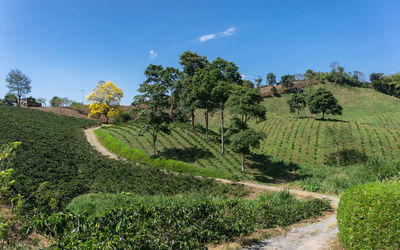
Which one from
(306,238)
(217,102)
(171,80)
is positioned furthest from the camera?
(171,80)

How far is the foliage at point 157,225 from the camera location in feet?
18.5

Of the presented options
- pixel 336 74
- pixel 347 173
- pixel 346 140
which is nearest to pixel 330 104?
pixel 346 140

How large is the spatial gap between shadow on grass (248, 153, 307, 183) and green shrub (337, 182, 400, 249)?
20.8 m

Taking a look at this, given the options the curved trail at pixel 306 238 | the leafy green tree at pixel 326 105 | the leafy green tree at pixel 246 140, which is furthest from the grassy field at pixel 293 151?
the curved trail at pixel 306 238

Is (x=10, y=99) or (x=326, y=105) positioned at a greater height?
(x=10, y=99)

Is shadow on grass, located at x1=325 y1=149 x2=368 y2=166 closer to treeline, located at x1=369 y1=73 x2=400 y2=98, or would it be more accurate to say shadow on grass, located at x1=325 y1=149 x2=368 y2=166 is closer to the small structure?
the small structure

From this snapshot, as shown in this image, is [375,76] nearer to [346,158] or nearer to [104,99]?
[346,158]

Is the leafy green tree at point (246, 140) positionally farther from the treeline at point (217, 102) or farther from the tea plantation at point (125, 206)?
the tea plantation at point (125, 206)

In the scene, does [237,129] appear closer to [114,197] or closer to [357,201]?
[114,197]

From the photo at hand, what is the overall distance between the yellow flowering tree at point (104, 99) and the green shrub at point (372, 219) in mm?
60760

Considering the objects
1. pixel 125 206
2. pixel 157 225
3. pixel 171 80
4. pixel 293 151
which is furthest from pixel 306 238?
pixel 171 80

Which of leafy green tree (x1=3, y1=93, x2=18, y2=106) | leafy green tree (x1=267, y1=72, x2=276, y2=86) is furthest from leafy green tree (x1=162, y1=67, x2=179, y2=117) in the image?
leafy green tree (x1=267, y1=72, x2=276, y2=86)

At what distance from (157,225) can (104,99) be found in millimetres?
59516

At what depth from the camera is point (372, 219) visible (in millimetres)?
6348
